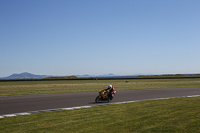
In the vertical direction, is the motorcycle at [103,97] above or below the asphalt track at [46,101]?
above

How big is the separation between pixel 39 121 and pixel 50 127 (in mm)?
1204

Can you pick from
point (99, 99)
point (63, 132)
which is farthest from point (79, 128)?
point (99, 99)

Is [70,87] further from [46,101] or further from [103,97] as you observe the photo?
[103,97]

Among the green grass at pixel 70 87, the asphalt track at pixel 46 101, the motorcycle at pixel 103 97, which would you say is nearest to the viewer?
the asphalt track at pixel 46 101

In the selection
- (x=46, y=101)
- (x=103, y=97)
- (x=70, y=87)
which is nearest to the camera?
(x=103, y=97)

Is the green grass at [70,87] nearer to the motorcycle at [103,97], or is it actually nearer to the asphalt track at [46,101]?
the asphalt track at [46,101]

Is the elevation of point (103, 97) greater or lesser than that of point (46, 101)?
greater

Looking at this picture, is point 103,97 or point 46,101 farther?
point 46,101

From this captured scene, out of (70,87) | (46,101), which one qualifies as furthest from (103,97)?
(70,87)

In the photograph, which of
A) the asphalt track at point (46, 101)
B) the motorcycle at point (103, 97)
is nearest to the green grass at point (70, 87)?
the asphalt track at point (46, 101)

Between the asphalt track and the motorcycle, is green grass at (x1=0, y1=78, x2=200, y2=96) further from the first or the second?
the motorcycle

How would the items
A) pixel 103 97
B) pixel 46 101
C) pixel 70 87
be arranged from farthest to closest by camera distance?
pixel 70 87 < pixel 46 101 < pixel 103 97

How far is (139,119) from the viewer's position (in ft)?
26.0

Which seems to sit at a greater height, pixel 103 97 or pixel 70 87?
pixel 103 97
